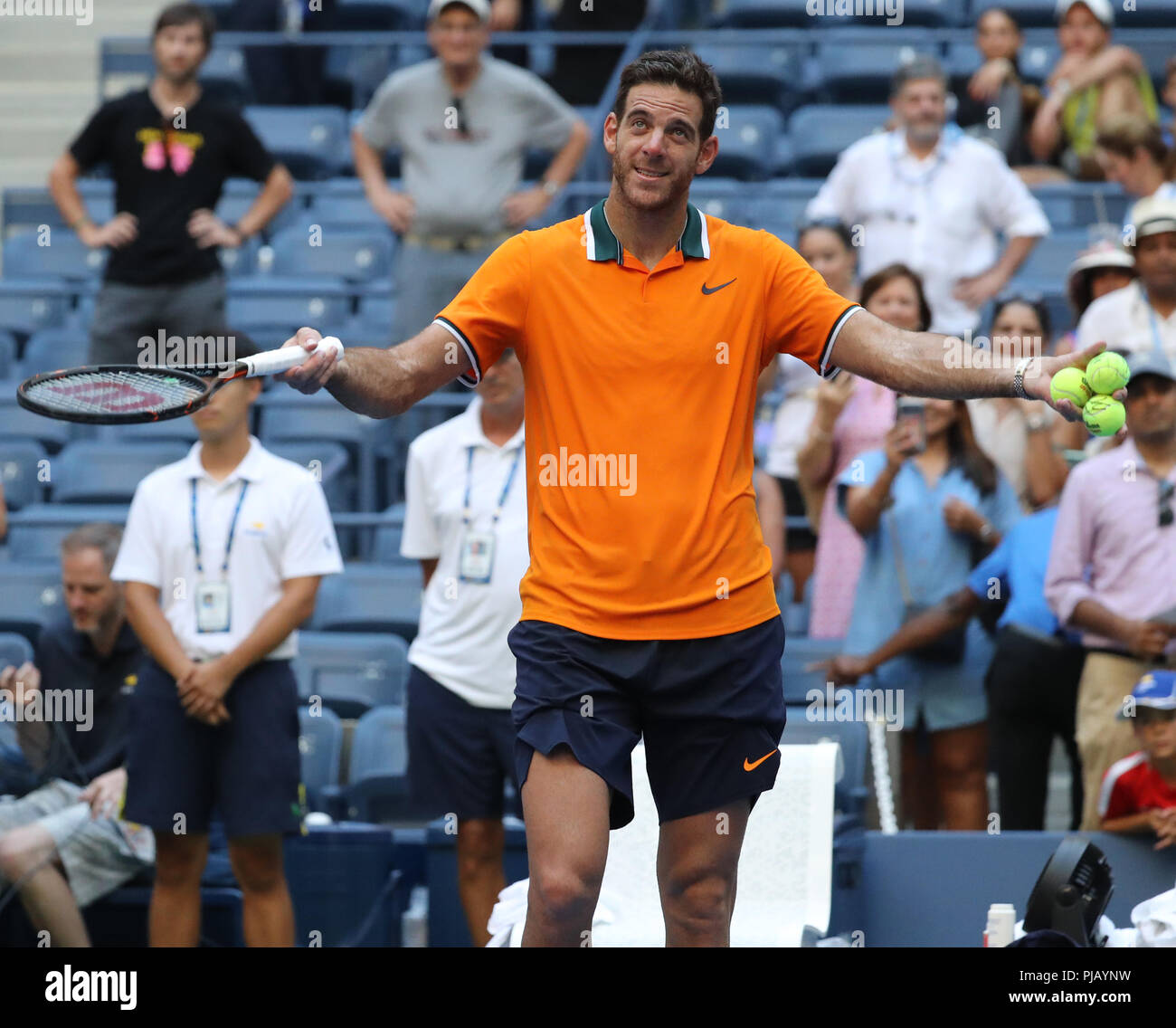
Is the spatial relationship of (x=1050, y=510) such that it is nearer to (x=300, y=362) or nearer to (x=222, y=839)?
(x=222, y=839)

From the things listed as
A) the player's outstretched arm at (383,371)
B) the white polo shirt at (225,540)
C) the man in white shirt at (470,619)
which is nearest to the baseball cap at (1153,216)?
the man in white shirt at (470,619)

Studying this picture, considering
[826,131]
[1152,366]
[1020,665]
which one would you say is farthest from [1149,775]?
[826,131]

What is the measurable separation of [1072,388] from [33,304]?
7593 mm

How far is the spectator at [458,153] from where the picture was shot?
8.09 meters

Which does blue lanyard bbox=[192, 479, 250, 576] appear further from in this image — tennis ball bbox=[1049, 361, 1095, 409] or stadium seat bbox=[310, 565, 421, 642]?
tennis ball bbox=[1049, 361, 1095, 409]

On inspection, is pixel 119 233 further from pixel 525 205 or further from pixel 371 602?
pixel 371 602

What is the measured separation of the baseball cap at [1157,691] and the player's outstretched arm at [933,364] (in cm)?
214

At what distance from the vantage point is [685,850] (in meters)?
3.76

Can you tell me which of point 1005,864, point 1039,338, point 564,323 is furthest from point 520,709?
point 1039,338

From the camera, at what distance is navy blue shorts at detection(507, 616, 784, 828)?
143 inches

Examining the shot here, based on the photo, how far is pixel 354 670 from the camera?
6.95m

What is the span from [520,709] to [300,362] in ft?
2.77

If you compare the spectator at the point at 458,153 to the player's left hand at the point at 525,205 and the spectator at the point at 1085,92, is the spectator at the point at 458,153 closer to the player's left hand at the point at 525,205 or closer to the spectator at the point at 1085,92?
the player's left hand at the point at 525,205

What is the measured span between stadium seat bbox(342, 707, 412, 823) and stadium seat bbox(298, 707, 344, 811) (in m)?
0.07
